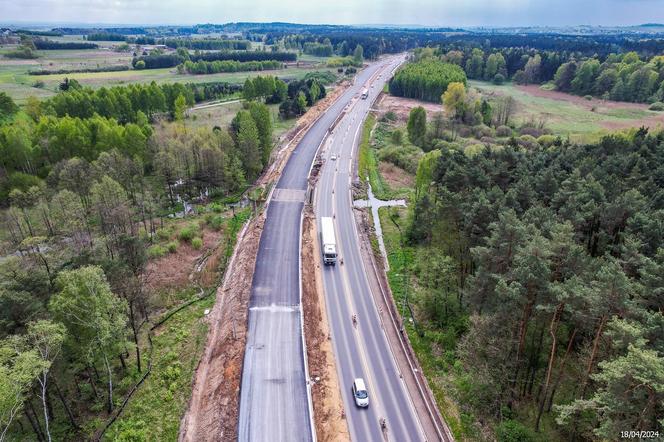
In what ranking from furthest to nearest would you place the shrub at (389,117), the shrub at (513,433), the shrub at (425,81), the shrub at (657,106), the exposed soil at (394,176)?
the shrub at (425,81)
the shrub at (657,106)
the shrub at (389,117)
the exposed soil at (394,176)
the shrub at (513,433)

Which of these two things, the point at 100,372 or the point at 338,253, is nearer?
the point at 100,372

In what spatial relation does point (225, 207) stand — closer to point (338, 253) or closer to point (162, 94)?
point (338, 253)

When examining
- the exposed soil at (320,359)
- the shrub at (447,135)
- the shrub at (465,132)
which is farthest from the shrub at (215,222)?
the shrub at (465,132)

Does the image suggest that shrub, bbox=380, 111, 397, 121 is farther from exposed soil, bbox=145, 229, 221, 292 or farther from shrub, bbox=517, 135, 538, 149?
exposed soil, bbox=145, 229, 221, 292

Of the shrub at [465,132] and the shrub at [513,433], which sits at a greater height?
the shrub at [465,132]

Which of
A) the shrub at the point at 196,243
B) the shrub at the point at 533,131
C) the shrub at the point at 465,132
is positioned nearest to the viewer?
the shrub at the point at 196,243

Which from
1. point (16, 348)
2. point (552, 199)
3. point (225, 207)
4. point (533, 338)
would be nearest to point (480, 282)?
point (533, 338)

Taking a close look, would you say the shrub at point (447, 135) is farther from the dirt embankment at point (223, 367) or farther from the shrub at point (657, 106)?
the shrub at point (657, 106)
